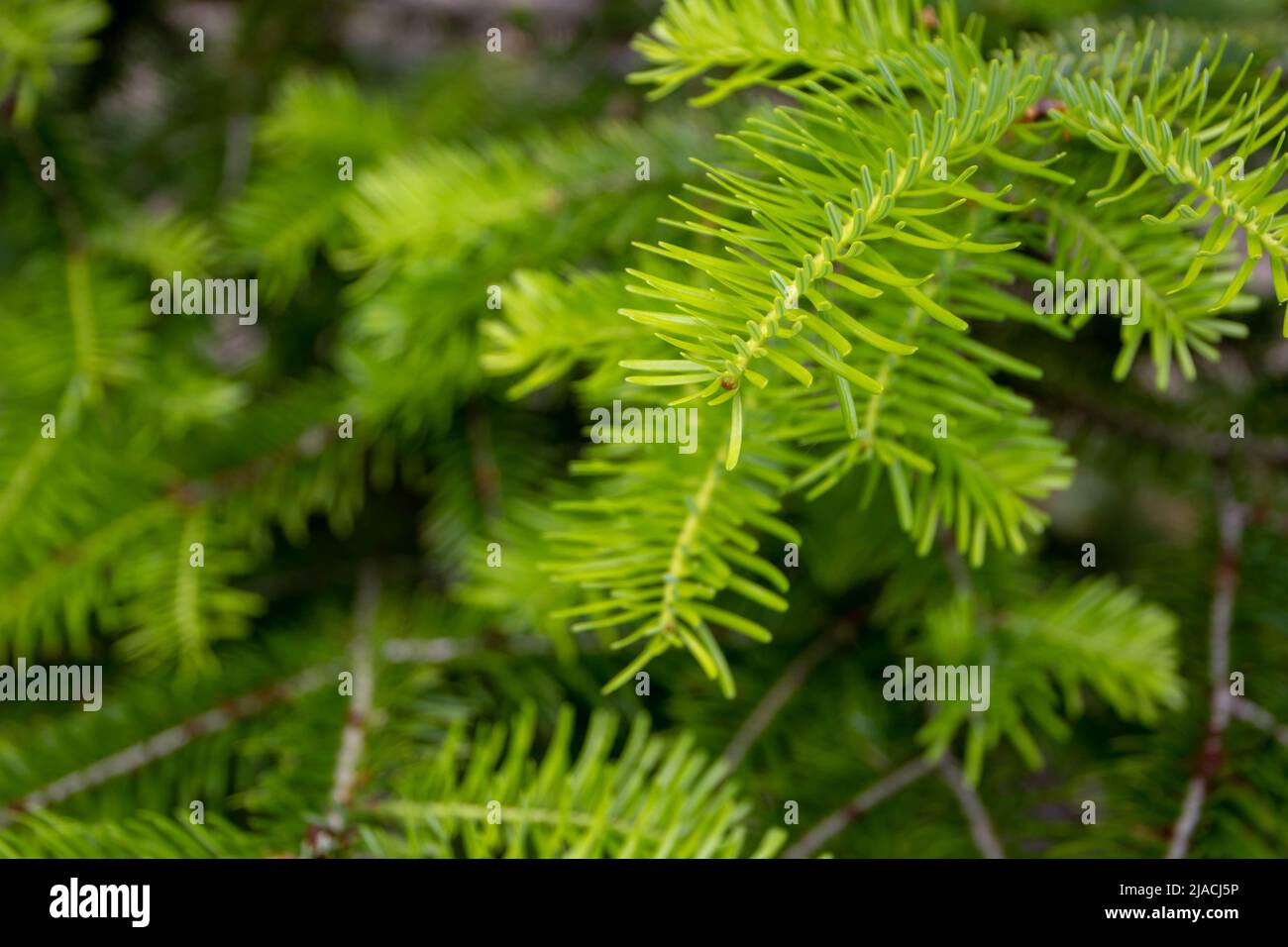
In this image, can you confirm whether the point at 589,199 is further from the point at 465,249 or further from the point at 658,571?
the point at 658,571

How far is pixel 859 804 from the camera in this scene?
0.39 m

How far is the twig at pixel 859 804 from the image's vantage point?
38 centimetres

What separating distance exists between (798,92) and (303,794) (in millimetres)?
313

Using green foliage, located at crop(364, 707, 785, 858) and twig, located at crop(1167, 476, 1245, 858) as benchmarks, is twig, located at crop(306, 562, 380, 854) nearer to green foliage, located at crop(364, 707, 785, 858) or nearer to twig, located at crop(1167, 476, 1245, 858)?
green foliage, located at crop(364, 707, 785, 858)

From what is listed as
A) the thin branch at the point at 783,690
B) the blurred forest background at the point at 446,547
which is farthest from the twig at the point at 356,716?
the thin branch at the point at 783,690

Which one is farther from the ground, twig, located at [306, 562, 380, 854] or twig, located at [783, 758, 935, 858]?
twig, located at [306, 562, 380, 854]

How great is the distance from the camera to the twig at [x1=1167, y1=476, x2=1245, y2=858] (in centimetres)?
35

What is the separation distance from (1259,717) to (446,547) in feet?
1.30

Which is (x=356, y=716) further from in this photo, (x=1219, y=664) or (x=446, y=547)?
(x=1219, y=664)

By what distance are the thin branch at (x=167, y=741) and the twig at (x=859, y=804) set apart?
0.77 ft

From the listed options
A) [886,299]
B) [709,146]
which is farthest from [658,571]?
[709,146]

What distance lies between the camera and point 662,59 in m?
0.29

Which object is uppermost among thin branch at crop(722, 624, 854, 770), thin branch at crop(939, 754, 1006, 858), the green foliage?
thin branch at crop(722, 624, 854, 770)

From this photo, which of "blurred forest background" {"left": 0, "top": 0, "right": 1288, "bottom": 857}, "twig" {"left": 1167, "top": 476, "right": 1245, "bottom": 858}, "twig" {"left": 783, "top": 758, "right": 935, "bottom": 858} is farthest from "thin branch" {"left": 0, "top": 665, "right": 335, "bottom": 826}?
"twig" {"left": 1167, "top": 476, "right": 1245, "bottom": 858}
